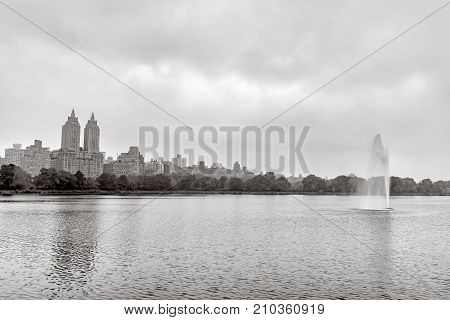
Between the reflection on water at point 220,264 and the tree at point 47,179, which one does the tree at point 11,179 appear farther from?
the reflection on water at point 220,264

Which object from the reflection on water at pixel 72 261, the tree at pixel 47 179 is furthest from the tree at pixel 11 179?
the reflection on water at pixel 72 261

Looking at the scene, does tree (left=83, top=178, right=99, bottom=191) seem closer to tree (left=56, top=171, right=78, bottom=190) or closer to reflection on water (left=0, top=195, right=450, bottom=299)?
tree (left=56, top=171, right=78, bottom=190)

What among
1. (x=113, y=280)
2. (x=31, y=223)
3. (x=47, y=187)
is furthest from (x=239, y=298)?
(x=47, y=187)

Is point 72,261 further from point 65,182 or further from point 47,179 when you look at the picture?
point 65,182

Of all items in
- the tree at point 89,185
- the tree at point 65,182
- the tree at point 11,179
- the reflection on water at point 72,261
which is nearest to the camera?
the reflection on water at point 72,261

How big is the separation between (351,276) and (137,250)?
54.0 ft

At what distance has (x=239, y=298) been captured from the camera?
22609 millimetres

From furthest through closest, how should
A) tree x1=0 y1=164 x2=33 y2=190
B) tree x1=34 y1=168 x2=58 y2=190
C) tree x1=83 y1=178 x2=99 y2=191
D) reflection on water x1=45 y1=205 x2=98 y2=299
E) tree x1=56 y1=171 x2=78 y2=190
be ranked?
tree x1=83 y1=178 x2=99 y2=191, tree x1=56 y1=171 x2=78 y2=190, tree x1=34 y1=168 x2=58 y2=190, tree x1=0 y1=164 x2=33 y2=190, reflection on water x1=45 y1=205 x2=98 y2=299

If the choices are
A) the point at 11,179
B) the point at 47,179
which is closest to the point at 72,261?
the point at 11,179

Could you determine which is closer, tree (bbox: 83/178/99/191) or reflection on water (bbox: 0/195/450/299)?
reflection on water (bbox: 0/195/450/299)

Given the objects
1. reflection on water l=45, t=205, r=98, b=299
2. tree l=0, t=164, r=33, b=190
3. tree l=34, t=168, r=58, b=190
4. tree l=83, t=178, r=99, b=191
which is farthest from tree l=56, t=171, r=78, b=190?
reflection on water l=45, t=205, r=98, b=299

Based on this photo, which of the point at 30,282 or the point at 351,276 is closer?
the point at 30,282
